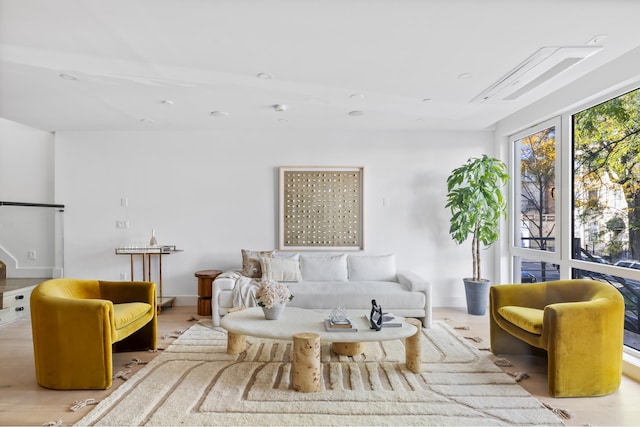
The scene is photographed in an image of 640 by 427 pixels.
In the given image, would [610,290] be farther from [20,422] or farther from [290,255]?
[20,422]

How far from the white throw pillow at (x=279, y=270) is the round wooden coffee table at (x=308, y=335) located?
3.72 ft

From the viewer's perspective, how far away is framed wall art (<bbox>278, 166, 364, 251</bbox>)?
525cm

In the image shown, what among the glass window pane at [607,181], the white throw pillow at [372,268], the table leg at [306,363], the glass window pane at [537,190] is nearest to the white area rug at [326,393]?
the table leg at [306,363]

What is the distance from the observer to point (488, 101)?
4.00 m

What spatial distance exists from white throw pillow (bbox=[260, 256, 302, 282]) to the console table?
1.34 meters

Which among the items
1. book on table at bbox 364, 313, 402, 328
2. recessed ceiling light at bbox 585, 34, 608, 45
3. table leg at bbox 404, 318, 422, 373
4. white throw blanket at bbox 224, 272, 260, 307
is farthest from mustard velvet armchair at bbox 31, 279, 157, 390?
recessed ceiling light at bbox 585, 34, 608, 45

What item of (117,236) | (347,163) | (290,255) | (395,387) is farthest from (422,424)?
(117,236)

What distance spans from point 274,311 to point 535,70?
9.81ft

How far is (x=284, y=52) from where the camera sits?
2.83 meters

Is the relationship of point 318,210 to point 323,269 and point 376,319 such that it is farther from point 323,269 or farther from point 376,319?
point 376,319

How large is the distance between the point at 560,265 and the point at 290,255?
3.16 m

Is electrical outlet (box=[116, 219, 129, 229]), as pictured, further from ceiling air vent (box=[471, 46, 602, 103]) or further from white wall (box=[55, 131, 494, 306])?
ceiling air vent (box=[471, 46, 602, 103])

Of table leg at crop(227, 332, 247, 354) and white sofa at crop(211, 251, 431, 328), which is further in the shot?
white sofa at crop(211, 251, 431, 328)

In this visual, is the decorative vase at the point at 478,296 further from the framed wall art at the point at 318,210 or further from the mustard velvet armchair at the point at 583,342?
the mustard velvet armchair at the point at 583,342
